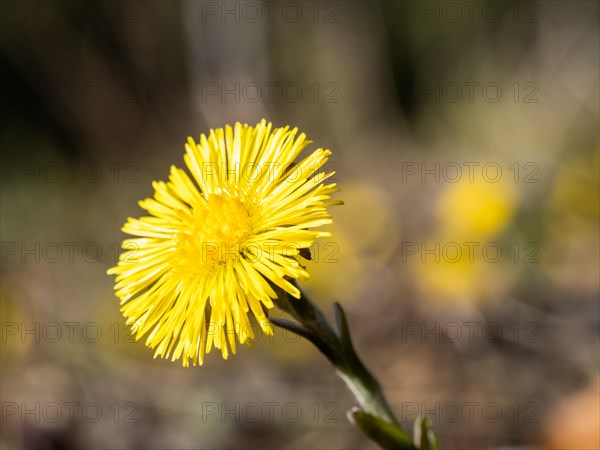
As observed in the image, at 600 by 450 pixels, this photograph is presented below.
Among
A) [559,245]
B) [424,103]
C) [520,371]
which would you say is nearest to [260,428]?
[520,371]

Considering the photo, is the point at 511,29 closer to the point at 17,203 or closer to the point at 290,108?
the point at 290,108

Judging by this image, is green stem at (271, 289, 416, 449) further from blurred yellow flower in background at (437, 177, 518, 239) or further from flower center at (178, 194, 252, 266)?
blurred yellow flower in background at (437, 177, 518, 239)

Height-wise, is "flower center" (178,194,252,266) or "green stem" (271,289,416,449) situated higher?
"flower center" (178,194,252,266)

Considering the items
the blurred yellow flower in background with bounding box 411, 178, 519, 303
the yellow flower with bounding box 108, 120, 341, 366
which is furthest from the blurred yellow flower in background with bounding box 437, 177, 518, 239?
the yellow flower with bounding box 108, 120, 341, 366

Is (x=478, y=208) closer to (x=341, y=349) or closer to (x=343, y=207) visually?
(x=343, y=207)

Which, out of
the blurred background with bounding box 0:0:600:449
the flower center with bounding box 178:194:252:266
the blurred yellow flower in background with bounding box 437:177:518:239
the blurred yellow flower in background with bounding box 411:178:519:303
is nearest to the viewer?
the flower center with bounding box 178:194:252:266

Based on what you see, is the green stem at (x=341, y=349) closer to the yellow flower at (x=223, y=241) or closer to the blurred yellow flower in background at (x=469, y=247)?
the yellow flower at (x=223, y=241)

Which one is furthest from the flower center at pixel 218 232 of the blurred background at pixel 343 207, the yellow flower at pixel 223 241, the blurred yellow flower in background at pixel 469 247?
the blurred yellow flower in background at pixel 469 247
